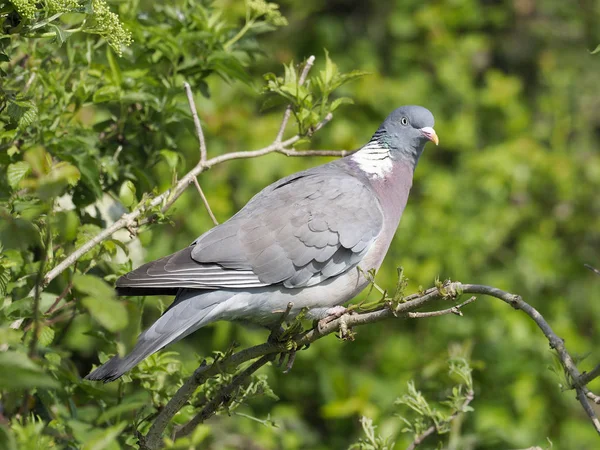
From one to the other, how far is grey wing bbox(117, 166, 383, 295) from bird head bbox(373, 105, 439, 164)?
51 cm

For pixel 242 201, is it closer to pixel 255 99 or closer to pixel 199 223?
pixel 199 223

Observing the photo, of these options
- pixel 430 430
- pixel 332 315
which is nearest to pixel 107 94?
pixel 332 315

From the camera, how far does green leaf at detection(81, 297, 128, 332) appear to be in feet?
5.75

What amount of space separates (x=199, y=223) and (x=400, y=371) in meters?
1.88

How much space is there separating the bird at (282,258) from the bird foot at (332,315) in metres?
0.01

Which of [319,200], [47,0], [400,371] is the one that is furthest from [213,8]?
[400,371]

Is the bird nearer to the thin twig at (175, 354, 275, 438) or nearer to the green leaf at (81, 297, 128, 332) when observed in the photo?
the thin twig at (175, 354, 275, 438)

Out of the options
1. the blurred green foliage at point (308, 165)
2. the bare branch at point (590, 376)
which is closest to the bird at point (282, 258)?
the blurred green foliage at point (308, 165)

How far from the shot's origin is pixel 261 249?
11.3ft

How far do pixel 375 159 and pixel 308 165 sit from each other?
2.53m

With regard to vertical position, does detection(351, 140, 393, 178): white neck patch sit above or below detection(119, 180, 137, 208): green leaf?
below

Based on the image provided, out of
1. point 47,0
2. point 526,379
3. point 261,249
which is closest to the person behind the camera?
point 47,0

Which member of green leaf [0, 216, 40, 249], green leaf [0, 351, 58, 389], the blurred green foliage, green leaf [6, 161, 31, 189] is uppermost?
green leaf [0, 216, 40, 249]

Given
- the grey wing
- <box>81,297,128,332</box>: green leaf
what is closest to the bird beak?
the grey wing
